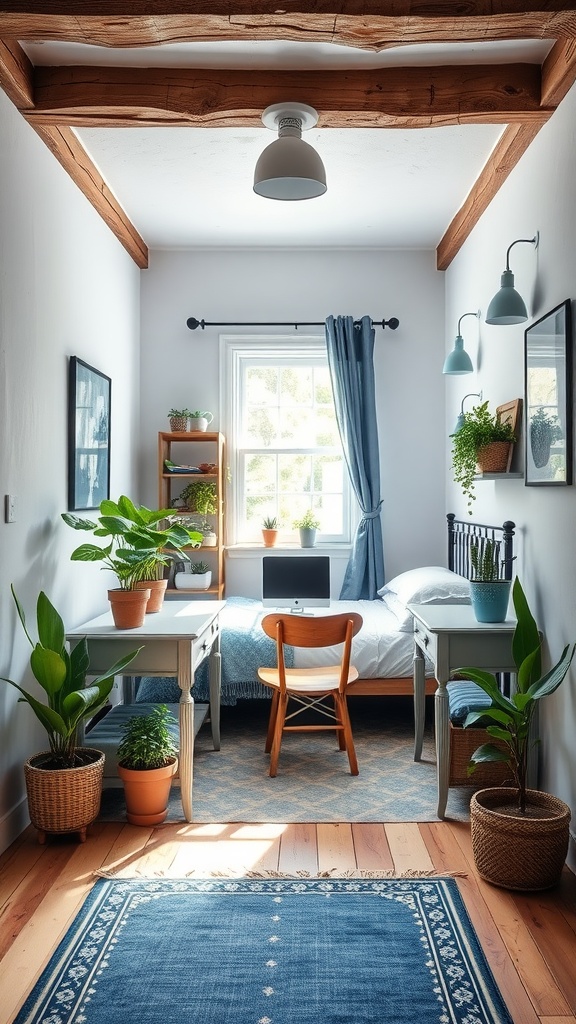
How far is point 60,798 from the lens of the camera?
2.93m

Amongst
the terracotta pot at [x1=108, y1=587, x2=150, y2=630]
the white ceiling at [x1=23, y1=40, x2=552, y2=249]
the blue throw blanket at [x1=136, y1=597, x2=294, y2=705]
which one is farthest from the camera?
the blue throw blanket at [x1=136, y1=597, x2=294, y2=705]

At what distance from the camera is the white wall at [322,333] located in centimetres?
553

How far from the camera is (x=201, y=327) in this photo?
5535 mm

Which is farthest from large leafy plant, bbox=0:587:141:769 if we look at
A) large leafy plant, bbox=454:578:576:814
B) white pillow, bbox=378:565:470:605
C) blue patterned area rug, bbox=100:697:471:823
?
white pillow, bbox=378:565:470:605

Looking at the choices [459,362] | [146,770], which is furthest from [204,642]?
[459,362]

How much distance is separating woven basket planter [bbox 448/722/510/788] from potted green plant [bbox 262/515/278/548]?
8.00 feet

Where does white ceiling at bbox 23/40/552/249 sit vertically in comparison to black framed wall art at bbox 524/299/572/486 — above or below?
above

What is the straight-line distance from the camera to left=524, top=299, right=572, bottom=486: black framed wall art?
288cm

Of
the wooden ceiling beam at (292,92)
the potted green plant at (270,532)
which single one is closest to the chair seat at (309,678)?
Result: the potted green plant at (270,532)

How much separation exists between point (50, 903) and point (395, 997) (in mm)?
1130

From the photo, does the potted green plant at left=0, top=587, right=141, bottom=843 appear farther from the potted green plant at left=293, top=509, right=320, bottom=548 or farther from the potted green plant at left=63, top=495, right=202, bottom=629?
the potted green plant at left=293, top=509, right=320, bottom=548

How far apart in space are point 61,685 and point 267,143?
2.56 metres

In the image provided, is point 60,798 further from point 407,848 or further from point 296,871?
point 407,848

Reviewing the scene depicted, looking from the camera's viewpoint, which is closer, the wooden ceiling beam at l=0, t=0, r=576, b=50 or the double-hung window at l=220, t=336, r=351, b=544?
the wooden ceiling beam at l=0, t=0, r=576, b=50
